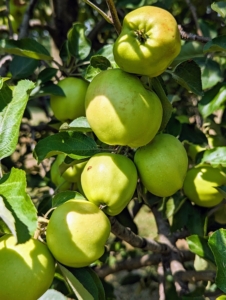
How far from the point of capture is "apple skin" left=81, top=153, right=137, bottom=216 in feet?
2.15

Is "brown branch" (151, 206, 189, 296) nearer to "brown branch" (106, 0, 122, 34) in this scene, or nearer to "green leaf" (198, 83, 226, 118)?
"green leaf" (198, 83, 226, 118)

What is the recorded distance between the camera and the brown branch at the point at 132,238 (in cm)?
82

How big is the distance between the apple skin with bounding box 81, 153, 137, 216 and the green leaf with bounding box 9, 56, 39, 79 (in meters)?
0.59

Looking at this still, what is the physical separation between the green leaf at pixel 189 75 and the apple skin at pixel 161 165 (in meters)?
0.11

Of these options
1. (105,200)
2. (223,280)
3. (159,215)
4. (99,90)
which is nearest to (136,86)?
(99,90)

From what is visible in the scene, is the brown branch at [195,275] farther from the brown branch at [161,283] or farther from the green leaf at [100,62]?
the green leaf at [100,62]

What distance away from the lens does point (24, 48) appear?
999 mm

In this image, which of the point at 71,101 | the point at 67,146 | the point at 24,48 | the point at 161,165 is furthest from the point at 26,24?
the point at 161,165

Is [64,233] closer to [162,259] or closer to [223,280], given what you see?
[223,280]

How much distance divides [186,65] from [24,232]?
0.43 metres

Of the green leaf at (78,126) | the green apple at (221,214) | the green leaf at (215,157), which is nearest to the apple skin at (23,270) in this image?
the green leaf at (78,126)

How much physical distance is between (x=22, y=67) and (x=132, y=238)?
606mm

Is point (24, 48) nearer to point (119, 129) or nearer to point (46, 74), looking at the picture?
point (46, 74)

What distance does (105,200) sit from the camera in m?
0.66
